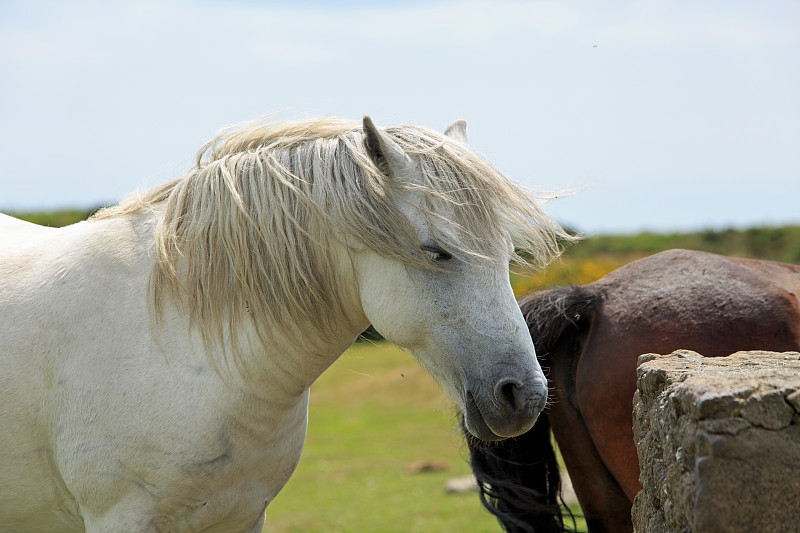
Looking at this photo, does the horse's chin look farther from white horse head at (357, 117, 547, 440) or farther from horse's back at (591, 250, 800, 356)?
horse's back at (591, 250, 800, 356)

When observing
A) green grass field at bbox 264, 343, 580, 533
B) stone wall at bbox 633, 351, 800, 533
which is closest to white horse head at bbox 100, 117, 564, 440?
stone wall at bbox 633, 351, 800, 533

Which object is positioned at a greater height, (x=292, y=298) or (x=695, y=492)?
(x=292, y=298)

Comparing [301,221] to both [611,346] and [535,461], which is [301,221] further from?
[535,461]

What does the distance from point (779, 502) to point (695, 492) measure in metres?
0.17

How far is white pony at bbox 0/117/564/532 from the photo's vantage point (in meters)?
2.08

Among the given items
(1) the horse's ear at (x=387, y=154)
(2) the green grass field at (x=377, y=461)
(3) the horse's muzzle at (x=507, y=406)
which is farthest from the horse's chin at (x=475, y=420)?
(2) the green grass field at (x=377, y=461)

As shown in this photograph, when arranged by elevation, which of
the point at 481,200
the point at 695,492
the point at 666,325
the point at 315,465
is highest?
the point at 481,200

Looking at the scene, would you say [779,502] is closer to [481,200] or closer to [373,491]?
[481,200]

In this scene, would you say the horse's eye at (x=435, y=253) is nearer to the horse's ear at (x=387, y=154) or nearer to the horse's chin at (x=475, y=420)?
the horse's ear at (x=387, y=154)

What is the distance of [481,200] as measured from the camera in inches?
84.7

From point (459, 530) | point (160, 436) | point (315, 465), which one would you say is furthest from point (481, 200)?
point (315, 465)

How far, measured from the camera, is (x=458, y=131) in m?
2.52

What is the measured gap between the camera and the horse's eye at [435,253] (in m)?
2.07

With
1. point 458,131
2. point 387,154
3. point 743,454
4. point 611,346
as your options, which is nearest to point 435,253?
point 387,154
